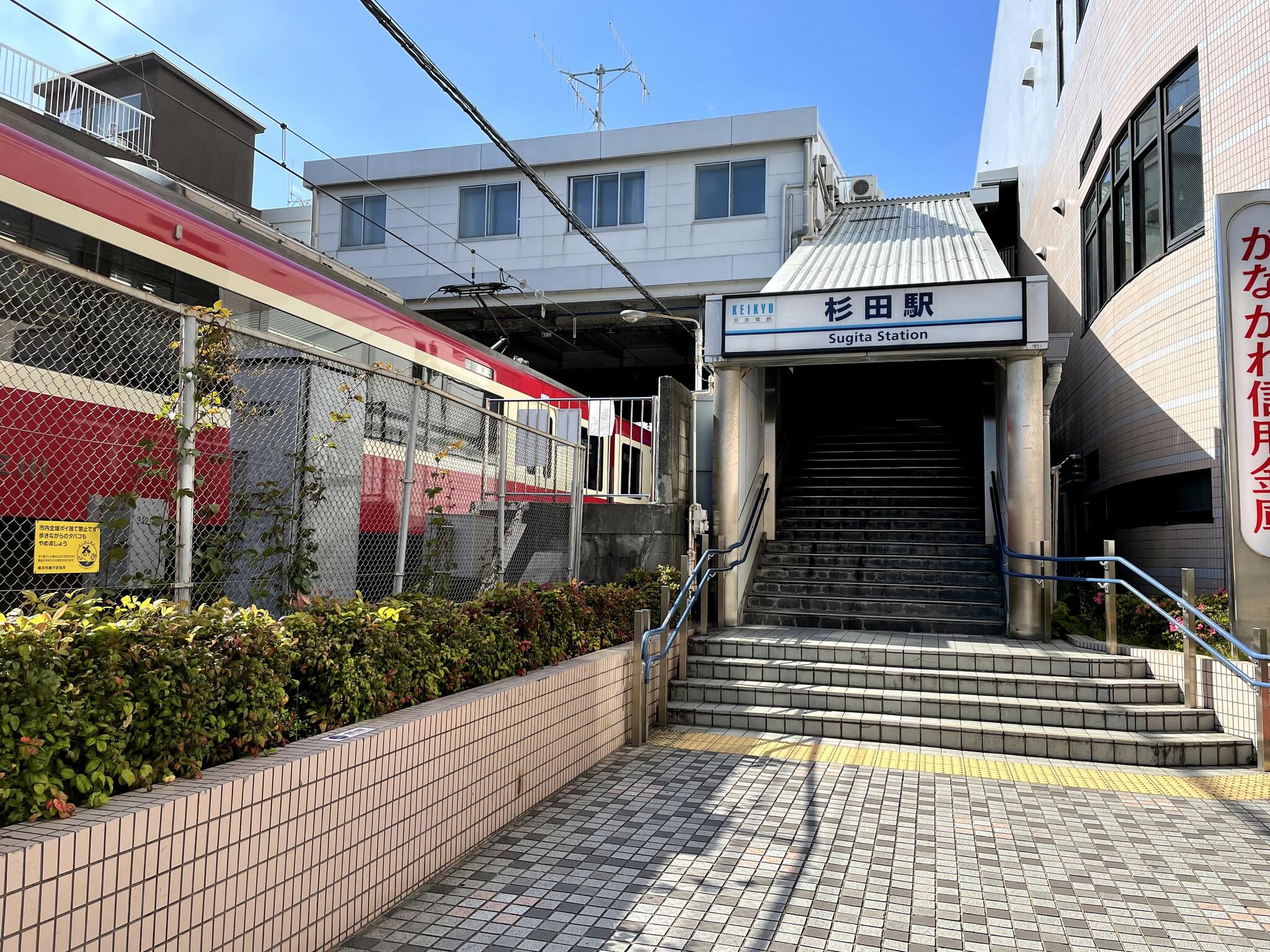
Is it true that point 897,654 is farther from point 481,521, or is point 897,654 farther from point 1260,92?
point 1260,92

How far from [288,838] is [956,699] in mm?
5736

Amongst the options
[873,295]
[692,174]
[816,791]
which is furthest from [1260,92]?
[692,174]

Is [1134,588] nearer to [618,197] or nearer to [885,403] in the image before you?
[885,403]

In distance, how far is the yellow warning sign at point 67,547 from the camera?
136 inches

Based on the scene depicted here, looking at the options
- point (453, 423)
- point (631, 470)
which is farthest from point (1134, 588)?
point (453, 423)

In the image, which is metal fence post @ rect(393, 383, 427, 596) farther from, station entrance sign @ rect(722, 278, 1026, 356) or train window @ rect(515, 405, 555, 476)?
station entrance sign @ rect(722, 278, 1026, 356)

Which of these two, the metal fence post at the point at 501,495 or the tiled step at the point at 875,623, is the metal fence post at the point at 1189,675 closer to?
the tiled step at the point at 875,623

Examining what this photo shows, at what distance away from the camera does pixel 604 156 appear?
70.6 ft

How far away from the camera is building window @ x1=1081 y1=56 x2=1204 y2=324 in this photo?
33.3ft

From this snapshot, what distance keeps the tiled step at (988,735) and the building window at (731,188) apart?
15.4m

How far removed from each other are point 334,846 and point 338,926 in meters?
0.32

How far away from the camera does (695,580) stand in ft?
29.8

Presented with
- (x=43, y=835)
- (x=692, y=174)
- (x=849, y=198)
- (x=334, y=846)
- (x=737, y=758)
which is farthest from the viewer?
(x=849, y=198)

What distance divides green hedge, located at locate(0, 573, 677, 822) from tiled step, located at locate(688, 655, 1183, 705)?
11.4ft
